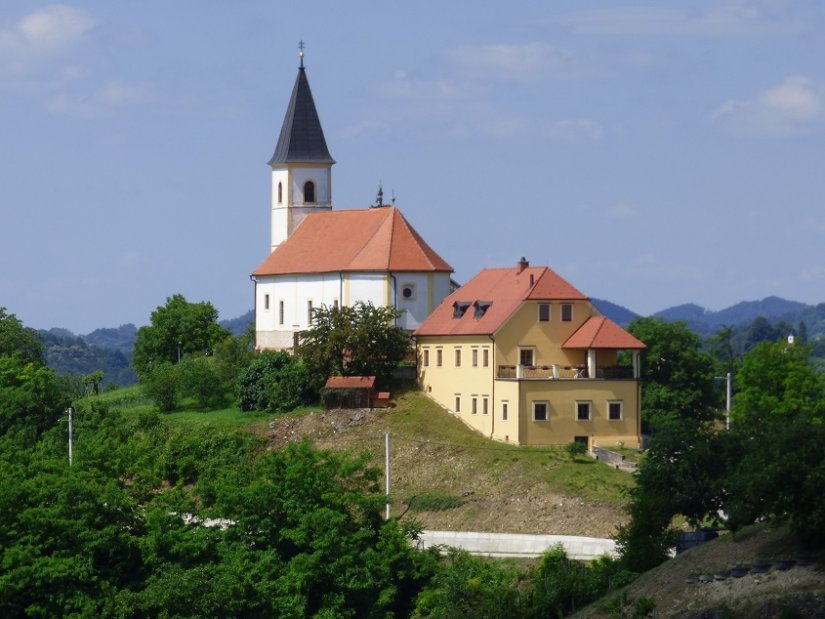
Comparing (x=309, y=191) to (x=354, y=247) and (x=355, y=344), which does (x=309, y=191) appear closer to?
(x=354, y=247)

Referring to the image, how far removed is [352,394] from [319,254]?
10809 millimetres

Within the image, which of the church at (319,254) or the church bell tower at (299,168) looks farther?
the church bell tower at (299,168)

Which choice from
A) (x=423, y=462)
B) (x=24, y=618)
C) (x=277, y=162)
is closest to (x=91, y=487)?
(x=24, y=618)

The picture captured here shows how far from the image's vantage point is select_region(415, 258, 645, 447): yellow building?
68750 mm

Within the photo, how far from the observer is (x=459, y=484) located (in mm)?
65312

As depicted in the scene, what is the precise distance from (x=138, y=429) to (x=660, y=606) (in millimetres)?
35465

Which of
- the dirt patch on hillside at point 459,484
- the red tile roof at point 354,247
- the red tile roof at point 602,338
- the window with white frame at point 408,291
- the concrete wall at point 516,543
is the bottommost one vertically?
the concrete wall at point 516,543

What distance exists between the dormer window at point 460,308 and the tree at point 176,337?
21.8 m

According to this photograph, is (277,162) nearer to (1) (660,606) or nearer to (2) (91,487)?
(2) (91,487)

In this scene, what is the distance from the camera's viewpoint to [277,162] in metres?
86.8

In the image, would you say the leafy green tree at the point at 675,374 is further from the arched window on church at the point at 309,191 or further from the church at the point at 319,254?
the arched window on church at the point at 309,191

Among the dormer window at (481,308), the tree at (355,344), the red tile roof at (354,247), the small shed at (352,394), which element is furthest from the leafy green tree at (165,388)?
the dormer window at (481,308)

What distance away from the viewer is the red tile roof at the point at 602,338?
227 feet

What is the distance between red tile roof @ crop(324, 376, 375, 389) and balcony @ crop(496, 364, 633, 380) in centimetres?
551
